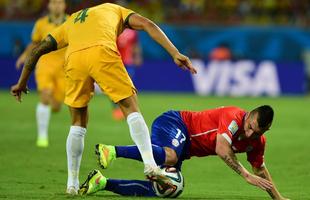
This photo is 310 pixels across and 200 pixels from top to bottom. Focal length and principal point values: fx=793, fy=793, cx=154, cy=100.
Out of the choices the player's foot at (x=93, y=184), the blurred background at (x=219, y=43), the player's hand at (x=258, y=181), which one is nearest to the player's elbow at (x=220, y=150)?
the player's hand at (x=258, y=181)

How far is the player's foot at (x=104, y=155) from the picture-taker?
802 cm

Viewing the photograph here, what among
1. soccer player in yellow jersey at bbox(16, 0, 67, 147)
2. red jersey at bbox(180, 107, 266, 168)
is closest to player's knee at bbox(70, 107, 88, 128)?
red jersey at bbox(180, 107, 266, 168)

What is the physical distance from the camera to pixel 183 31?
28.7 metres

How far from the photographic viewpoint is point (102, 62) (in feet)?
26.0

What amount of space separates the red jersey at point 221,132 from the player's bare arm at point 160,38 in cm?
70

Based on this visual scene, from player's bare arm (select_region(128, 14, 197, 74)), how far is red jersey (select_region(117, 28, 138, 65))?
1157cm

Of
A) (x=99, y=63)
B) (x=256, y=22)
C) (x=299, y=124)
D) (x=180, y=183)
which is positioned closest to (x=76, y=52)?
(x=99, y=63)

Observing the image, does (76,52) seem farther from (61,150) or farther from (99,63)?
(61,150)

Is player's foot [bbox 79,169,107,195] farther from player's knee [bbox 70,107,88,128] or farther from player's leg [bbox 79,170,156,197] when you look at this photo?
player's knee [bbox 70,107,88,128]

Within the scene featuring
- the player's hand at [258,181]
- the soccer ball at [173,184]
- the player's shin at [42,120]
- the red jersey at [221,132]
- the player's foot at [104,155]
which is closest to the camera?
the player's hand at [258,181]

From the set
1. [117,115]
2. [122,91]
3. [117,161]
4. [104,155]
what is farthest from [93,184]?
[117,115]

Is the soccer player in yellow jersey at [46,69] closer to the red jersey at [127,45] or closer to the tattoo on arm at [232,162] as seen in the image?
the red jersey at [127,45]

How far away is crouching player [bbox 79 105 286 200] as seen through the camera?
7.95 metres

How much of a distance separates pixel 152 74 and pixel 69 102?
19.5 meters
